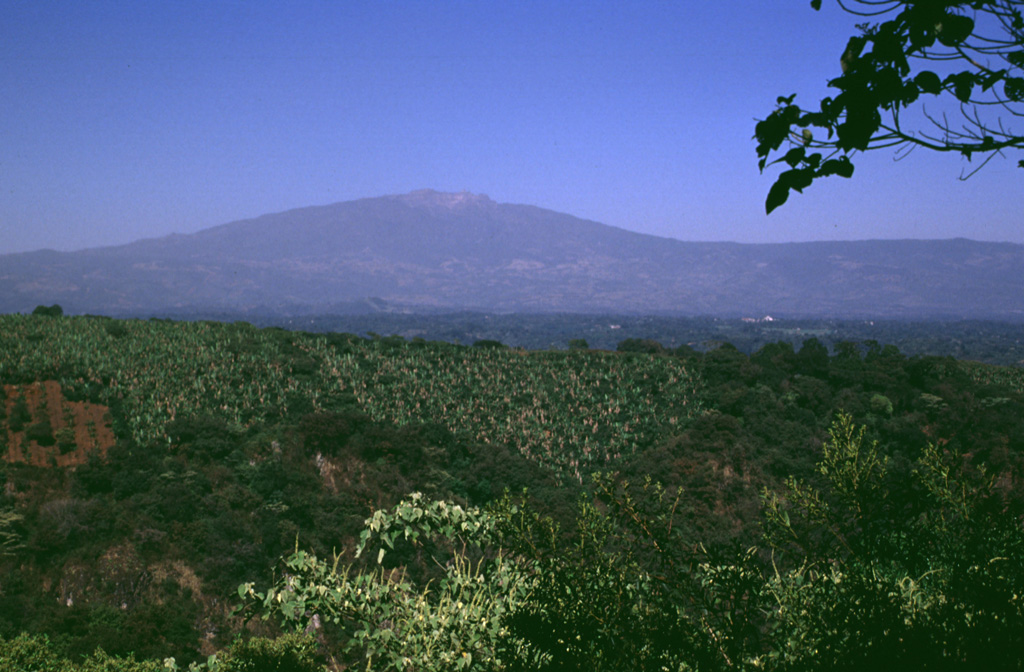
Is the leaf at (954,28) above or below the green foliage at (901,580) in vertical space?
above

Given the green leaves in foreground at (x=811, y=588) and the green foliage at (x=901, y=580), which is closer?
the green foliage at (x=901, y=580)

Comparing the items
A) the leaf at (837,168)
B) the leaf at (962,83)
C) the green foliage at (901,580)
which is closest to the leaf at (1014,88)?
the leaf at (962,83)

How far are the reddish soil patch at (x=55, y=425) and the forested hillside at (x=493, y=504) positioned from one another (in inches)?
7.3

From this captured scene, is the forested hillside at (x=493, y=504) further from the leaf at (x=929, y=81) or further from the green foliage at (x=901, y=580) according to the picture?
the leaf at (x=929, y=81)

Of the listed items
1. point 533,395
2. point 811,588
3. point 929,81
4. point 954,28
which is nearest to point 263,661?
point 811,588

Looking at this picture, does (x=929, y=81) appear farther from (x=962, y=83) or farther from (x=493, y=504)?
(x=493, y=504)

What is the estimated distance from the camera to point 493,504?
6.55 meters

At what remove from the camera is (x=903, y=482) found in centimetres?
513

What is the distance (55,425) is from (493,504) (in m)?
39.4

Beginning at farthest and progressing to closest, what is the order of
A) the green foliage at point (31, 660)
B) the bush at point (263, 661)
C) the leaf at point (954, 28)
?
the green foliage at point (31, 660) → the bush at point (263, 661) → the leaf at point (954, 28)

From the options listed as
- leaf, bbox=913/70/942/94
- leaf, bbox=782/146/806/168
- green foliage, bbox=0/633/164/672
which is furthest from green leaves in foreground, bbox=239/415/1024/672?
green foliage, bbox=0/633/164/672

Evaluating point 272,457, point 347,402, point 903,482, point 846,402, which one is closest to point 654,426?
point 846,402

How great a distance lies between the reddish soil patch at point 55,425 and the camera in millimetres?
34531

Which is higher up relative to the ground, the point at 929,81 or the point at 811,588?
the point at 929,81
